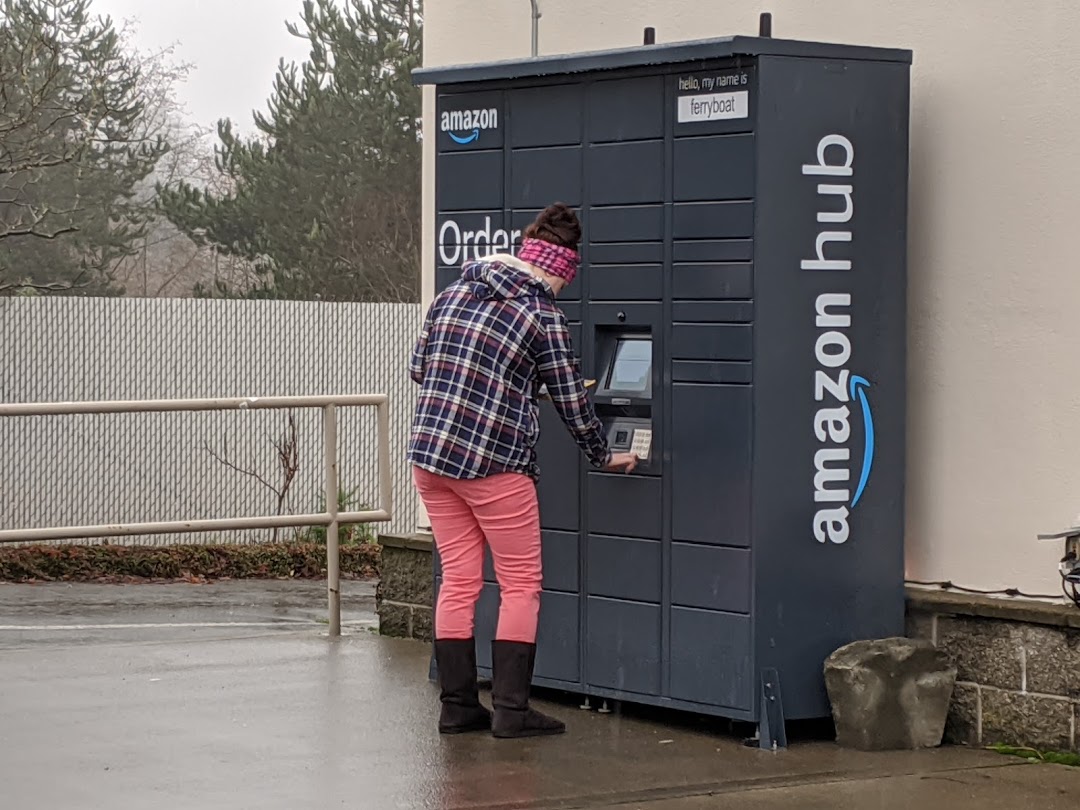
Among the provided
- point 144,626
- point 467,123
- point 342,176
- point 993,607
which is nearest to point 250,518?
point 144,626

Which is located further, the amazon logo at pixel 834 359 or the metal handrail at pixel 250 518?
the metal handrail at pixel 250 518

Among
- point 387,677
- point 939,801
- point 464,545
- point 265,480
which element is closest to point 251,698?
point 387,677

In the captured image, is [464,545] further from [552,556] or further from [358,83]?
[358,83]

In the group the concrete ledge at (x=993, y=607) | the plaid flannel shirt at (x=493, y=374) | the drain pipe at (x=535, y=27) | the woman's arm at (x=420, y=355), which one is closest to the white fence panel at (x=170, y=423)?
the drain pipe at (x=535, y=27)

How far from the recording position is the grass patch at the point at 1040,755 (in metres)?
6.50

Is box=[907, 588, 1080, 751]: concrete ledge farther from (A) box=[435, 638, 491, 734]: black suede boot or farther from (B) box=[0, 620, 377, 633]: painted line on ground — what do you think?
(B) box=[0, 620, 377, 633]: painted line on ground

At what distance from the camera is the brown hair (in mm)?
6762

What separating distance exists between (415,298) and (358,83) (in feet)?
12.9

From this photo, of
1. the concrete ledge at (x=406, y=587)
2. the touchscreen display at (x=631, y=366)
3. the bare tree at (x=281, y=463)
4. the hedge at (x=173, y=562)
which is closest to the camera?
the touchscreen display at (x=631, y=366)

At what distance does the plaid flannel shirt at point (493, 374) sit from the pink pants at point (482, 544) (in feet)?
0.30

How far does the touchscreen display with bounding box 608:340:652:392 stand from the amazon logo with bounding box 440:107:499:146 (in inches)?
42.1

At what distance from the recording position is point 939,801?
5.97 meters

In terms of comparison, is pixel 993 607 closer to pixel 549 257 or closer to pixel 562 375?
pixel 562 375

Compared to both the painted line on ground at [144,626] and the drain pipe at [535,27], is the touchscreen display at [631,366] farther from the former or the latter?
the painted line on ground at [144,626]
